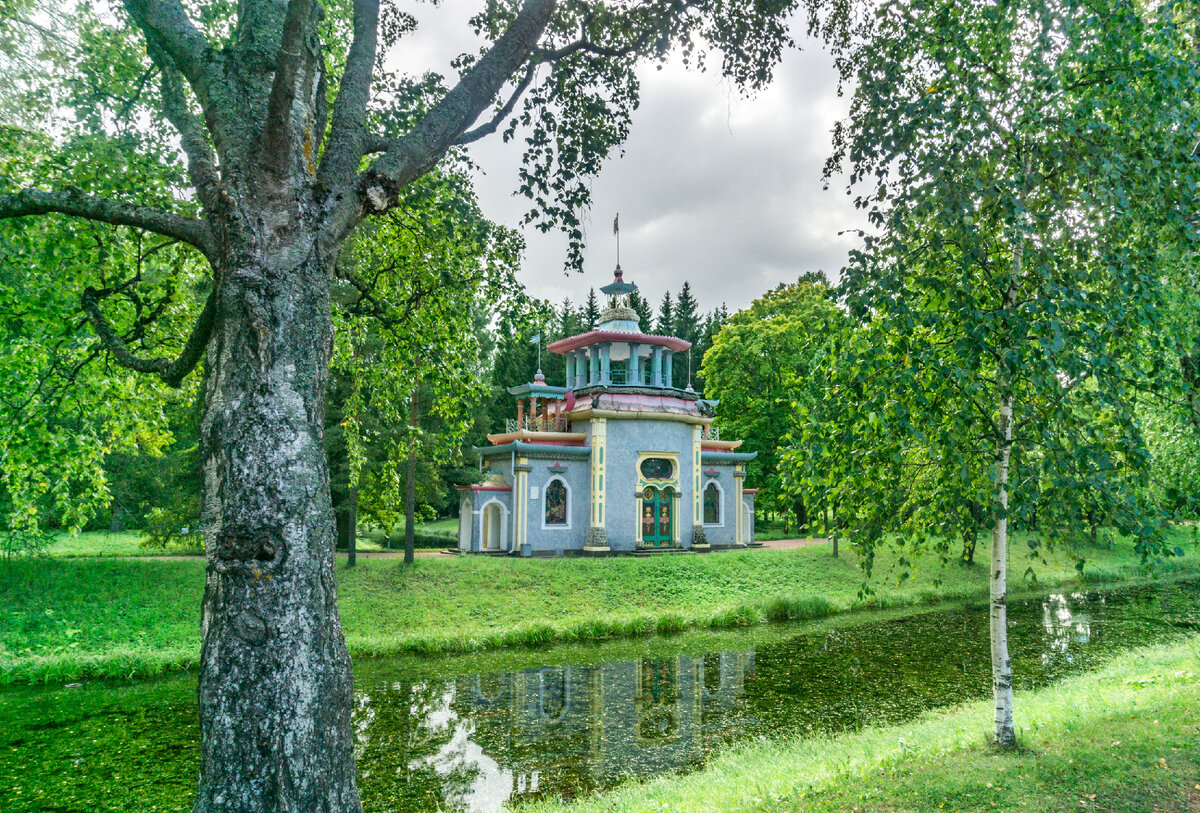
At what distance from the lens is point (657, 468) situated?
22.9 m

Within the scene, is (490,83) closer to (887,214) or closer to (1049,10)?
(887,214)

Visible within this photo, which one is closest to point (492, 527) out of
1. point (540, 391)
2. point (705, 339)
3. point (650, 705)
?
point (540, 391)

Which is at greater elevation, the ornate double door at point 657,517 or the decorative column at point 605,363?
the decorative column at point 605,363

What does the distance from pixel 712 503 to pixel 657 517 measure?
9.22ft

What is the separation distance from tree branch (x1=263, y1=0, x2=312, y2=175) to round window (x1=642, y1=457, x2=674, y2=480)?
771 inches

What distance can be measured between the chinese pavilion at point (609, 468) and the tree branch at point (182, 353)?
55.9 feet

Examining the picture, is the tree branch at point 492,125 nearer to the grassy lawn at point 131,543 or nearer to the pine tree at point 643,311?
the grassy lawn at point 131,543

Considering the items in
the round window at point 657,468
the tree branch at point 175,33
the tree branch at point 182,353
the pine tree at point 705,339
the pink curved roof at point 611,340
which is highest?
the pine tree at point 705,339

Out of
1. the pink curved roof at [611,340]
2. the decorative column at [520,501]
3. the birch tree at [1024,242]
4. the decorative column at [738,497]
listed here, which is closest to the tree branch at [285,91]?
the birch tree at [1024,242]

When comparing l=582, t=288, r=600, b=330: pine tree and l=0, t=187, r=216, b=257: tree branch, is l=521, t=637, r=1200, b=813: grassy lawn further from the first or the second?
l=582, t=288, r=600, b=330: pine tree

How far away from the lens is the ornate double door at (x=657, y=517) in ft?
74.2

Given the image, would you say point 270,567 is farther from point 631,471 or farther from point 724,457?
point 724,457

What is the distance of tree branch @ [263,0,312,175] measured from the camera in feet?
11.4

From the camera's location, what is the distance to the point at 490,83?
4.38 m
